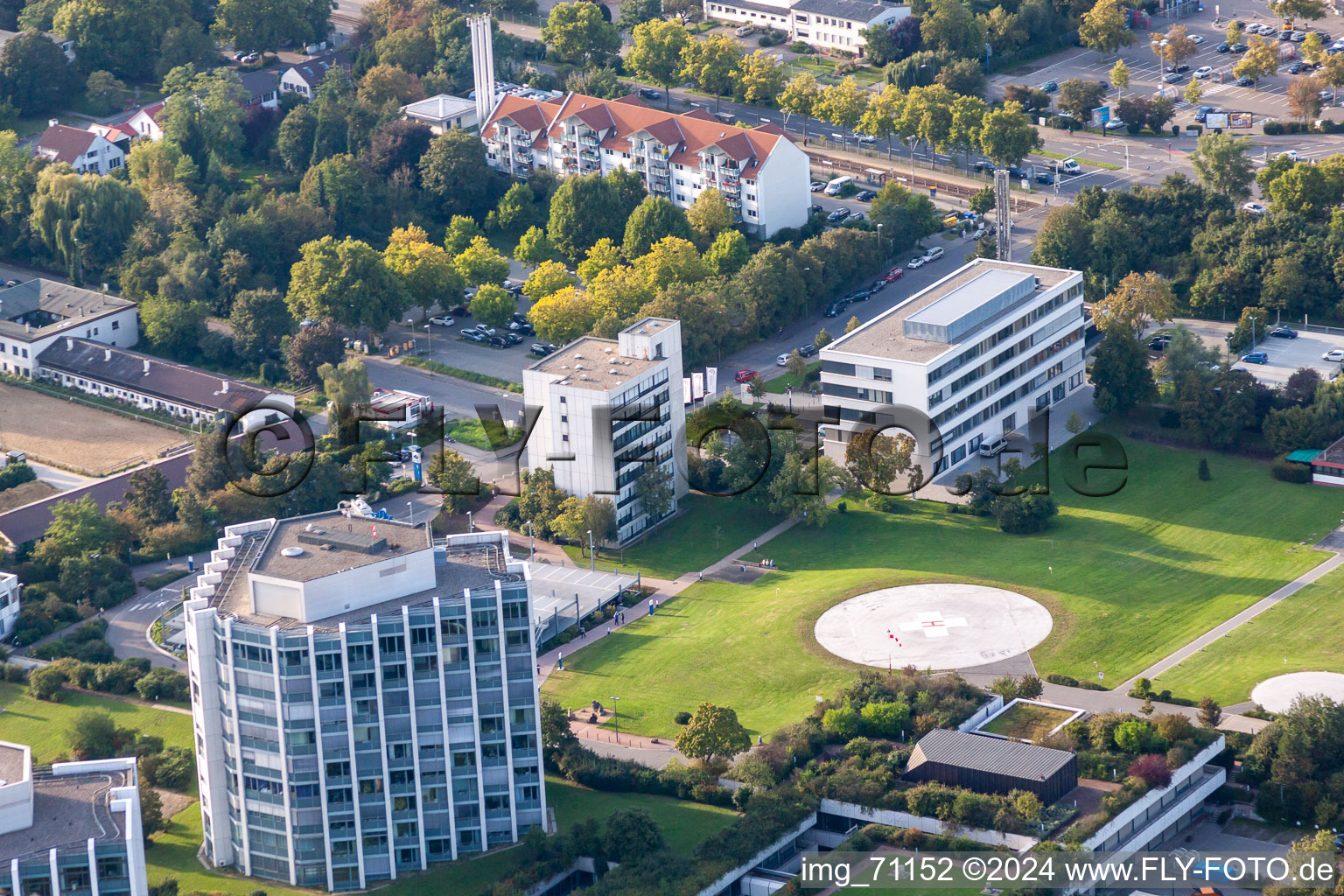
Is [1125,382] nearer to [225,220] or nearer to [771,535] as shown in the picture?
[771,535]

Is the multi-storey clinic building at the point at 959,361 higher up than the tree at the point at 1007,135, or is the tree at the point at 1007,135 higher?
the tree at the point at 1007,135

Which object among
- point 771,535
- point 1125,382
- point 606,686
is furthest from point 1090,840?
point 1125,382

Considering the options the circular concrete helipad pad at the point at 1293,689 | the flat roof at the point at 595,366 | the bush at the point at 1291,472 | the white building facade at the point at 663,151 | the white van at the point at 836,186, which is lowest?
the circular concrete helipad pad at the point at 1293,689

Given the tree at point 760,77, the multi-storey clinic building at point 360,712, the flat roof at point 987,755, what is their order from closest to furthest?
1. the multi-storey clinic building at point 360,712
2. the flat roof at point 987,755
3. the tree at point 760,77

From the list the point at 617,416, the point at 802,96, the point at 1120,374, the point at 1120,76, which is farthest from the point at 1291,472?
the point at 1120,76

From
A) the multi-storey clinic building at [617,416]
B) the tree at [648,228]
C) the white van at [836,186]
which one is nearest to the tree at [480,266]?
the tree at [648,228]

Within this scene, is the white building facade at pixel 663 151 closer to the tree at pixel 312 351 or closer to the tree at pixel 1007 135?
the tree at pixel 1007 135
